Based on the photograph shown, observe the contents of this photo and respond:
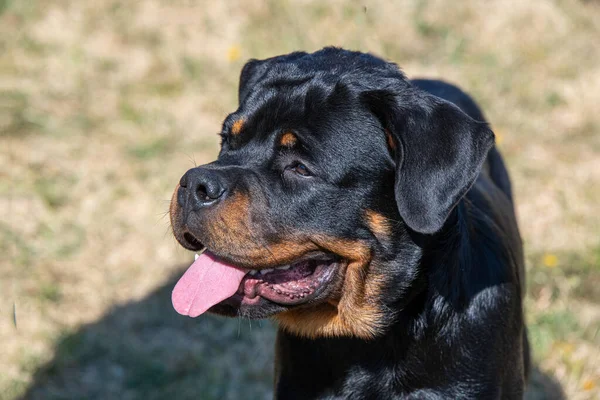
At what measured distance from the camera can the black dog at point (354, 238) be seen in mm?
2590

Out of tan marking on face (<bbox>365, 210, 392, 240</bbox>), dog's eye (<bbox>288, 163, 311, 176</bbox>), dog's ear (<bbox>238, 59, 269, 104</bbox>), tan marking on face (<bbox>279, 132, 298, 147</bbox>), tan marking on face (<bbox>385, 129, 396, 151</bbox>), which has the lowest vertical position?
tan marking on face (<bbox>365, 210, 392, 240</bbox>)

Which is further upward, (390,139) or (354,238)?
(390,139)

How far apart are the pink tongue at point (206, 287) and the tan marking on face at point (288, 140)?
46cm

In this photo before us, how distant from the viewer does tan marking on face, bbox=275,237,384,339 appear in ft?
8.83

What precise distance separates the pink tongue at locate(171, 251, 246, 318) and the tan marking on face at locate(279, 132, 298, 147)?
46 centimetres

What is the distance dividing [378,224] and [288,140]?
419 mm

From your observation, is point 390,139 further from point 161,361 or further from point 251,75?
point 161,361

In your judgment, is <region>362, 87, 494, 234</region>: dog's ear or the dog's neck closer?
<region>362, 87, 494, 234</region>: dog's ear

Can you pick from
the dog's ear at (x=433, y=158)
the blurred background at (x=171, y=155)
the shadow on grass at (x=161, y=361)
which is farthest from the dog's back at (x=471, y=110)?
the dog's ear at (x=433, y=158)

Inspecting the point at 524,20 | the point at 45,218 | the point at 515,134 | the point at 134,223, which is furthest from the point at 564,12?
the point at 45,218

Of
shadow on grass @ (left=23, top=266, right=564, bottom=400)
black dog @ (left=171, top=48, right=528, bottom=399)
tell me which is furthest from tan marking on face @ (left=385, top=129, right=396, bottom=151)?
shadow on grass @ (left=23, top=266, right=564, bottom=400)

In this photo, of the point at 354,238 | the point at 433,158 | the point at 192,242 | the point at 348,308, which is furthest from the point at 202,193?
the point at 433,158

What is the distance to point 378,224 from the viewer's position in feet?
8.89

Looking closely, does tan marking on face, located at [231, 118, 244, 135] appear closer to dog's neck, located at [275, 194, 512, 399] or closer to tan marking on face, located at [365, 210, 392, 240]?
tan marking on face, located at [365, 210, 392, 240]
